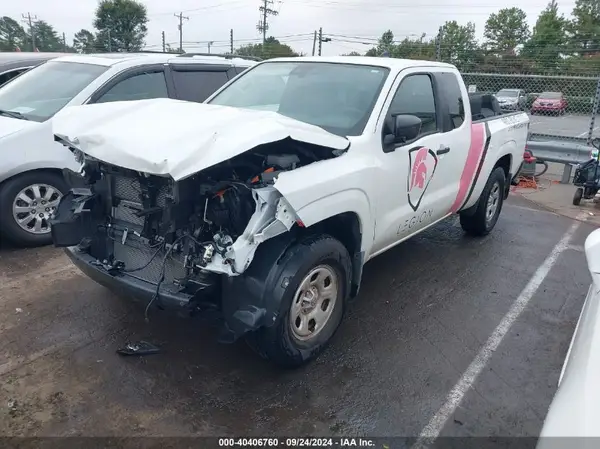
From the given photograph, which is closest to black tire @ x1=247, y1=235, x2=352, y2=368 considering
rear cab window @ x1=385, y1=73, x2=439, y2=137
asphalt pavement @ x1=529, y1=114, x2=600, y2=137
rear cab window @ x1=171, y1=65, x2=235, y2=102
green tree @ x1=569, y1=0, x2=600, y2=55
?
rear cab window @ x1=385, y1=73, x2=439, y2=137

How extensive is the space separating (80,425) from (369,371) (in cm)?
182

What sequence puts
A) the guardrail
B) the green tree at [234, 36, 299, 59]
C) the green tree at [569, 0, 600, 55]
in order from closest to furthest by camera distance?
the guardrail
the green tree at [234, 36, 299, 59]
the green tree at [569, 0, 600, 55]

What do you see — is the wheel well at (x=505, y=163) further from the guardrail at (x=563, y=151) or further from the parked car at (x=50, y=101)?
the guardrail at (x=563, y=151)

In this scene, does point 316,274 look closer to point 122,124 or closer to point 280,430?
point 280,430

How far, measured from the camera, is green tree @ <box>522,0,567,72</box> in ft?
70.3

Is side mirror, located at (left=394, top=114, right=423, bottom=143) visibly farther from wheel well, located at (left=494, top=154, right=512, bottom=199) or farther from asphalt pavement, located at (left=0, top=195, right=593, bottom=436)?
wheel well, located at (left=494, top=154, right=512, bottom=199)

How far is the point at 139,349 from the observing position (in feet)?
11.7

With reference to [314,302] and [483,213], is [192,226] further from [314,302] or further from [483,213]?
[483,213]

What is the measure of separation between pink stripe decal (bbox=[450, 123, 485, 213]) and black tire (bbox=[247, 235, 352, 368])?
2.06 m

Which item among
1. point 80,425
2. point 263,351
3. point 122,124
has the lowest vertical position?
point 80,425

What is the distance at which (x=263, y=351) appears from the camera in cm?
320

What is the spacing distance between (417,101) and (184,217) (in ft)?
7.86

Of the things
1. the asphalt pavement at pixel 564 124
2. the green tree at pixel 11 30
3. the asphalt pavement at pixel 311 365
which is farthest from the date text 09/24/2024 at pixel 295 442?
the green tree at pixel 11 30

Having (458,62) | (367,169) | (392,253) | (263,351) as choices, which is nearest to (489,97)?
(392,253)
